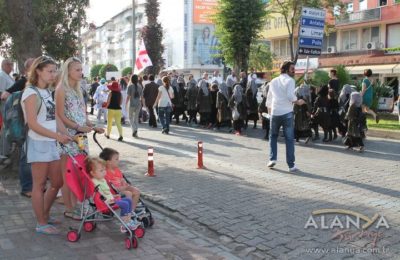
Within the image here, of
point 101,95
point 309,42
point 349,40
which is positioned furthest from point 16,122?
point 349,40

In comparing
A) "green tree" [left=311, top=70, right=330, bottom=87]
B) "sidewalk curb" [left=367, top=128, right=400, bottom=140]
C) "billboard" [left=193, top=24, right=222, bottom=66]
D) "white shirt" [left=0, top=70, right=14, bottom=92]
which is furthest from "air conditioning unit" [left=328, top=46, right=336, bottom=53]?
"white shirt" [left=0, top=70, right=14, bottom=92]

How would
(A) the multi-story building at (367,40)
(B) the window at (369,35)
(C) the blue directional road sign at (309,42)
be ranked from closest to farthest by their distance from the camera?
(C) the blue directional road sign at (309,42), (A) the multi-story building at (367,40), (B) the window at (369,35)

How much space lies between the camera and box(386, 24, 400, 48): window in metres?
39.1

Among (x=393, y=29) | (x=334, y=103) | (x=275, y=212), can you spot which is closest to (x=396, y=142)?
(x=334, y=103)

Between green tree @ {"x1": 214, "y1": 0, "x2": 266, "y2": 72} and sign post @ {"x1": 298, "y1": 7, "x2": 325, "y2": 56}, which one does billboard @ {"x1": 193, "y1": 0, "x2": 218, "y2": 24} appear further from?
sign post @ {"x1": 298, "y1": 7, "x2": 325, "y2": 56}

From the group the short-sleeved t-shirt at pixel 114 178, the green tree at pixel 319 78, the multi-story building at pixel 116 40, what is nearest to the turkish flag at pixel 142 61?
the green tree at pixel 319 78

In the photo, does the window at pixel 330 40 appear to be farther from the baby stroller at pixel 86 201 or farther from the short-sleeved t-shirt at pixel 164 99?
the baby stroller at pixel 86 201

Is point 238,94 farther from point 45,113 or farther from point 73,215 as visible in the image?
point 45,113

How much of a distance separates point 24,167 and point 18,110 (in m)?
0.92

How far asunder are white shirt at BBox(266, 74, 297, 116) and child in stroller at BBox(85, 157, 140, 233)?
14.4 feet

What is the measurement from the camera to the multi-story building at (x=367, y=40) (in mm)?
38562

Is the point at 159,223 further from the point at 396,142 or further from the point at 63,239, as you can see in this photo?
the point at 396,142

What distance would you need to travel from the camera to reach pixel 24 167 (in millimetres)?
7047

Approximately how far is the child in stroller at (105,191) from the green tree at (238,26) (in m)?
19.8
